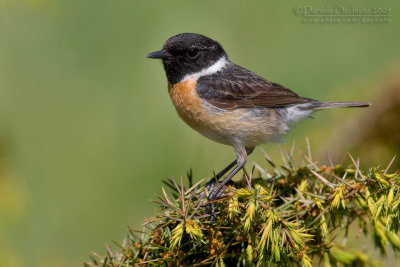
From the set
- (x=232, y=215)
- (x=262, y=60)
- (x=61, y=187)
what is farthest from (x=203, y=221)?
(x=262, y=60)

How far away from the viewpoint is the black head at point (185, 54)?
443 centimetres

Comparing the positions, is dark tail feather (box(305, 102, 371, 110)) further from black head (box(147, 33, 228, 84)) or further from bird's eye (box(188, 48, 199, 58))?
bird's eye (box(188, 48, 199, 58))

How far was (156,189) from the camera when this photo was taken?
518 cm

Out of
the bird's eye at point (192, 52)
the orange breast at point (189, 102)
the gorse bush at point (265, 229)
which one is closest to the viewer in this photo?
the gorse bush at point (265, 229)

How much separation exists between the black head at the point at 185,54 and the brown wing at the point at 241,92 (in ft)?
0.49

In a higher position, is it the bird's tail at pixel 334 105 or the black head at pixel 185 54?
the black head at pixel 185 54

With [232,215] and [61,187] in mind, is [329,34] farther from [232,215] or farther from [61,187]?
[232,215]

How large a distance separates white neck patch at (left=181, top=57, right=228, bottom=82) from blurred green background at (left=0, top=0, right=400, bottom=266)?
66 centimetres

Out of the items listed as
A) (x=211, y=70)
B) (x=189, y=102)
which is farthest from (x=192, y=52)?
(x=189, y=102)

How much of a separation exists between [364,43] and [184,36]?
12.3ft

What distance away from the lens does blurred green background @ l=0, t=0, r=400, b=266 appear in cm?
468

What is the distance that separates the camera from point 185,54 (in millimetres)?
4527

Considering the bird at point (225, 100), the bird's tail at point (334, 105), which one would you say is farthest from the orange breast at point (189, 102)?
the bird's tail at point (334, 105)

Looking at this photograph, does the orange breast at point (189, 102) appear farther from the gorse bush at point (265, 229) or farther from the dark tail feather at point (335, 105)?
the gorse bush at point (265, 229)
